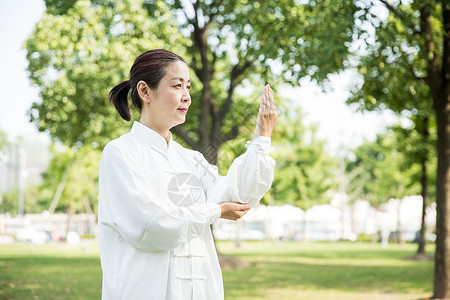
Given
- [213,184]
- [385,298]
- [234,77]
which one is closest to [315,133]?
[234,77]

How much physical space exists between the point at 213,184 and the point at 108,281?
1.95ft

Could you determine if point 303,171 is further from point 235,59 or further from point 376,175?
point 235,59

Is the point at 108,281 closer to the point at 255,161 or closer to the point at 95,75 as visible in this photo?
the point at 255,161

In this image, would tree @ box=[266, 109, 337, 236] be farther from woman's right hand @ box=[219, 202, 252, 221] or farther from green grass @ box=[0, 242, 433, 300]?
woman's right hand @ box=[219, 202, 252, 221]

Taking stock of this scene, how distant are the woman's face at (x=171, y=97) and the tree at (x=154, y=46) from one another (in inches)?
293

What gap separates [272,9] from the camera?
12914mm

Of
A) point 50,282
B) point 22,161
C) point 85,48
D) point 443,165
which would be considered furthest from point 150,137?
point 22,161

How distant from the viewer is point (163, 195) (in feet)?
7.32

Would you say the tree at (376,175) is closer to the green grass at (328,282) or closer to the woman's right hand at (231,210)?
the green grass at (328,282)

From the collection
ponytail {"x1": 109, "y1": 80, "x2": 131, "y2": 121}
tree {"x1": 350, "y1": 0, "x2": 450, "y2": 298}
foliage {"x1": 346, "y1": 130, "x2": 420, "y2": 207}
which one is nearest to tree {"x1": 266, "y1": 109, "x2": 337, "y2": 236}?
foliage {"x1": 346, "y1": 130, "x2": 420, "y2": 207}

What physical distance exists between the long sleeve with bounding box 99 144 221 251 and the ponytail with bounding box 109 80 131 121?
12.8 inches

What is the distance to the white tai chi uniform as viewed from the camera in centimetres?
205

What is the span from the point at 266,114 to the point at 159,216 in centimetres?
57

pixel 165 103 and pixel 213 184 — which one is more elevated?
pixel 165 103
